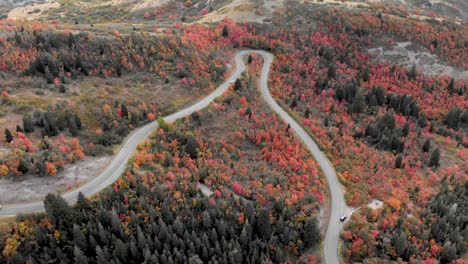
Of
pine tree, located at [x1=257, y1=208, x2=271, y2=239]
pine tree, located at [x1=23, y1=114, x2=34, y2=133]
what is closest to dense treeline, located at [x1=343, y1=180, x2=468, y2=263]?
pine tree, located at [x1=257, y1=208, x2=271, y2=239]

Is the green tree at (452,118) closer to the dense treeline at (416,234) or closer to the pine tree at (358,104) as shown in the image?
the pine tree at (358,104)

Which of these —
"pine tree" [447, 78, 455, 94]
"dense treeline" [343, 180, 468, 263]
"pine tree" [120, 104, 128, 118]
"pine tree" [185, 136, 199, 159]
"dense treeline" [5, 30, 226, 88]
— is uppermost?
"dense treeline" [5, 30, 226, 88]

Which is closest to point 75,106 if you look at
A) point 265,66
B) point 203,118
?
point 203,118

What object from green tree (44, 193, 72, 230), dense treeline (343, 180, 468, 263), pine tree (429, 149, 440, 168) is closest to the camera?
green tree (44, 193, 72, 230)

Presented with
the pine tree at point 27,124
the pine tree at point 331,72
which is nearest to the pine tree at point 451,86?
the pine tree at point 331,72

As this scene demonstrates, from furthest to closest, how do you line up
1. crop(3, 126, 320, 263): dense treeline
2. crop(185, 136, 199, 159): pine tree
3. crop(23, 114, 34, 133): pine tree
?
crop(185, 136, 199, 159): pine tree < crop(23, 114, 34, 133): pine tree < crop(3, 126, 320, 263): dense treeline

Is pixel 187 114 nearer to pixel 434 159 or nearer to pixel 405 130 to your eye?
pixel 405 130

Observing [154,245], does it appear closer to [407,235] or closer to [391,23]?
[407,235]

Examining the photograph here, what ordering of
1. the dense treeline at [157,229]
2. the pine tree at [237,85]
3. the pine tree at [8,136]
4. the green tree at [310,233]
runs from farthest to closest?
the pine tree at [237,85] → the pine tree at [8,136] → the green tree at [310,233] → the dense treeline at [157,229]

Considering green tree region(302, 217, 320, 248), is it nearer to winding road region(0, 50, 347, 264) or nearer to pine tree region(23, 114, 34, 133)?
winding road region(0, 50, 347, 264)

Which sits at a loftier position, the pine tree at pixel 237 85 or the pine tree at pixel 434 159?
the pine tree at pixel 237 85
